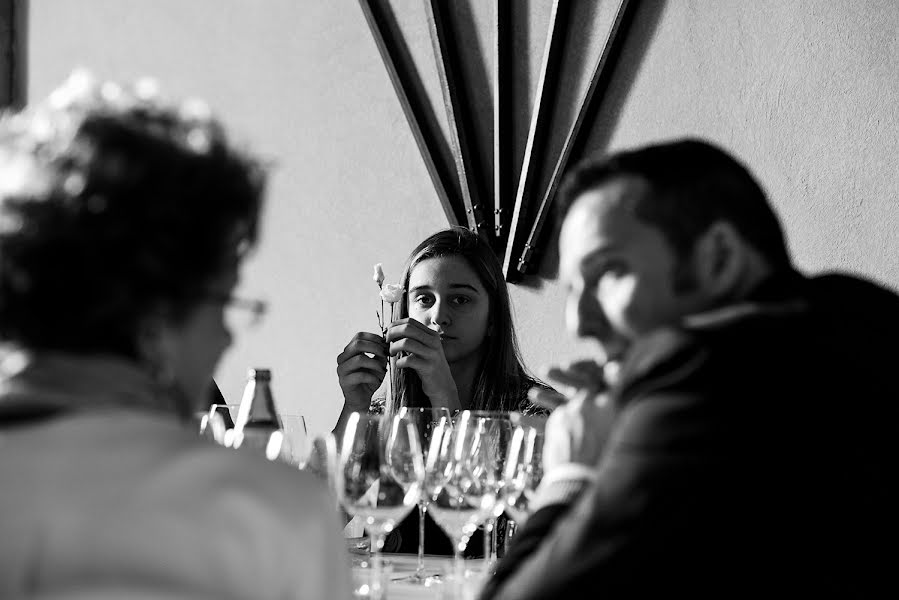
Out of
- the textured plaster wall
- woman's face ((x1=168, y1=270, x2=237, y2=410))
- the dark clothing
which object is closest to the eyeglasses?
woman's face ((x1=168, y1=270, x2=237, y2=410))

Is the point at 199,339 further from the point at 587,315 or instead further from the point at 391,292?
the point at 391,292

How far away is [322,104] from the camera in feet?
11.7

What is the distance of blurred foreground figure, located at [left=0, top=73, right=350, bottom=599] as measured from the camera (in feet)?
2.31

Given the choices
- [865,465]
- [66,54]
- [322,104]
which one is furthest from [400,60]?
[865,465]

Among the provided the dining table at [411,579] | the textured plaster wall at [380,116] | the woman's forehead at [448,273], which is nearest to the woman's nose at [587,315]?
the dining table at [411,579]

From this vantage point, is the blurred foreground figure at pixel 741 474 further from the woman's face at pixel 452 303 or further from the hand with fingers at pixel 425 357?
the woman's face at pixel 452 303

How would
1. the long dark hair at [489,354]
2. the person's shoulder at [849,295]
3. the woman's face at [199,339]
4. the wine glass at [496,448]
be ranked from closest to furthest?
the woman's face at [199,339] → the person's shoulder at [849,295] → the wine glass at [496,448] → the long dark hair at [489,354]

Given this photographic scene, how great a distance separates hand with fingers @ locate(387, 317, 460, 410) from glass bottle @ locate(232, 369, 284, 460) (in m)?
0.71

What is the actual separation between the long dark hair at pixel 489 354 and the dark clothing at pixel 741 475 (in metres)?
1.62

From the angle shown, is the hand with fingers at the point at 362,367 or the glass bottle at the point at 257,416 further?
the hand with fingers at the point at 362,367

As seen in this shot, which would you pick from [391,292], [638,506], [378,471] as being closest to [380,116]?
[391,292]

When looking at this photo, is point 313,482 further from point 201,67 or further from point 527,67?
point 201,67

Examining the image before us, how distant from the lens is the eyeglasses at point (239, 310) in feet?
2.88

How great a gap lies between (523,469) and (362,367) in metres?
1.10
